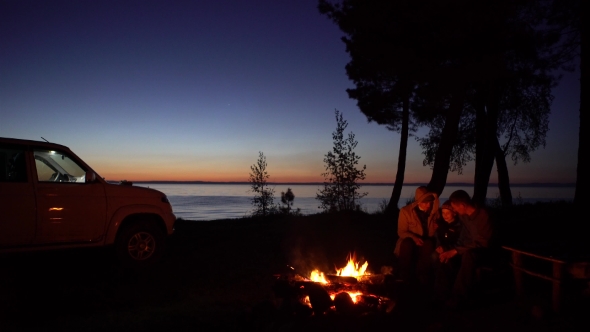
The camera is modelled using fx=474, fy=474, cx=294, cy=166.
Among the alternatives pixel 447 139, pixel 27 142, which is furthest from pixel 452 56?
pixel 27 142

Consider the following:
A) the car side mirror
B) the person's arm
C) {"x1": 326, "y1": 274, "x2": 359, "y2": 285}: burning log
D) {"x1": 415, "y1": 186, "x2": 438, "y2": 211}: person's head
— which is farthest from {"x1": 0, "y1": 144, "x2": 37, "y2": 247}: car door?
{"x1": 415, "y1": 186, "x2": 438, "y2": 211}: person's head

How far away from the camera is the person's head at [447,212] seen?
6.56 m

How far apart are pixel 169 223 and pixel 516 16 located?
29.6 feet

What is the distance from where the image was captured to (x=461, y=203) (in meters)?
6.11

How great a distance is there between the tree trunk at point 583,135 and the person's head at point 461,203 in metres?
4.25

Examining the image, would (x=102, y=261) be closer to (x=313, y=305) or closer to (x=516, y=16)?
(x=313, y=305)

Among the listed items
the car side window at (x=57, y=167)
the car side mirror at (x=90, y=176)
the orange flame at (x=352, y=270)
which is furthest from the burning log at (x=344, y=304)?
the car side window at (x=57, y=167)

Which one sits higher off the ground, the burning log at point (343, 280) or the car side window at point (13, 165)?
the car side window at point (13, 165)

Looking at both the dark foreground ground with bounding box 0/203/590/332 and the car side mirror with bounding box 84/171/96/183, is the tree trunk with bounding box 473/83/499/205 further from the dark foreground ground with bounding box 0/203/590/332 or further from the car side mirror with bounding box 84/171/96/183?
the car side mirror with bounding box 84/171/96/183

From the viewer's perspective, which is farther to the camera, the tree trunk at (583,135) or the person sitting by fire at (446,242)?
the tree trunk at (583,135)

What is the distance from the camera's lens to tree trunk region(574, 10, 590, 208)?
9062 mm

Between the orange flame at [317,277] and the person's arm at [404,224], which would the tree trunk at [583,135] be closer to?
the person's arm at [404,224]

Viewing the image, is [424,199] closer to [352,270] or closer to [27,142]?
[352,270]

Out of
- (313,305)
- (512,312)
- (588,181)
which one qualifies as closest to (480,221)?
(512,312)
